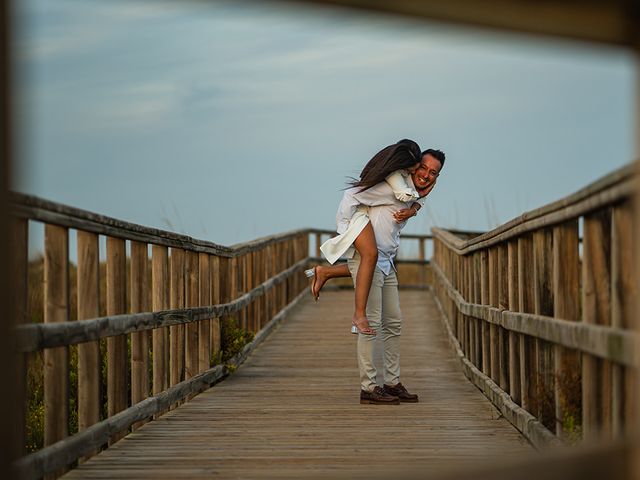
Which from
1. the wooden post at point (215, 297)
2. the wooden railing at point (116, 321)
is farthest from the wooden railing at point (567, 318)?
the wooden post at point (215, 297)

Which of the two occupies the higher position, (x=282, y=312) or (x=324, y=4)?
(x=324, y=4)

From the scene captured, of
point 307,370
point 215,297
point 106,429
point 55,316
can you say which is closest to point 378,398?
point 215,297

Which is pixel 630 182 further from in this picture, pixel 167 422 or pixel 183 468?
pixel 167 422

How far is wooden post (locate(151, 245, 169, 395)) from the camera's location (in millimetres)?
6371

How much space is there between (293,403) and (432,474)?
5148 millimetres

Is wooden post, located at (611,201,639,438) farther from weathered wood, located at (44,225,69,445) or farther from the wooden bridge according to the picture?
weathered wood, located at (44,225,69,445)

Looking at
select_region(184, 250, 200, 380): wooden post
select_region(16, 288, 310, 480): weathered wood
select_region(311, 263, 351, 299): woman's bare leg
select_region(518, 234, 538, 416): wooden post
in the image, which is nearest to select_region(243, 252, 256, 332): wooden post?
select_region(16, 288, 310, 480): weathered wood

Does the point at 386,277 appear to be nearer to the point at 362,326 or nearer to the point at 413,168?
the point at 362,326

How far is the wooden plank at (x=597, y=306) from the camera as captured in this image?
12.1ft

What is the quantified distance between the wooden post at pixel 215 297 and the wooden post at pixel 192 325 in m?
0.61

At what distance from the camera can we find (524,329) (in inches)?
210

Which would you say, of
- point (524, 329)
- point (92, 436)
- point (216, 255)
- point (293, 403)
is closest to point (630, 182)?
point (524, 329)

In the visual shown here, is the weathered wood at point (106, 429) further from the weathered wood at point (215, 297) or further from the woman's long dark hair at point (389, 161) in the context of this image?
the woman's long dark hair at point (389, 161)

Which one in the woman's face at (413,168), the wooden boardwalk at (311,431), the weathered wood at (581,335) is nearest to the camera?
the weathered wood at (581,335)
